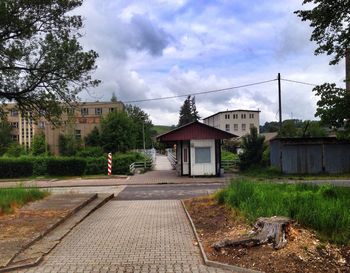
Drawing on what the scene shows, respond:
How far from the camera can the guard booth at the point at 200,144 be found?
34.4 metres

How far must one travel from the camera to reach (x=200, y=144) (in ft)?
113

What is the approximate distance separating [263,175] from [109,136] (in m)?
44.2

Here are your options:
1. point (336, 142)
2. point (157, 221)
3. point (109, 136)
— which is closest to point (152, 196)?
point (157, 221)

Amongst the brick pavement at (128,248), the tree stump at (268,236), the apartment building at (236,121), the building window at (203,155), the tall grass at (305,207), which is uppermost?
the apartment building at (236,121)

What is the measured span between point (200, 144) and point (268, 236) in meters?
27.1

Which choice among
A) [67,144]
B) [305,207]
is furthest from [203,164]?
[67,144]

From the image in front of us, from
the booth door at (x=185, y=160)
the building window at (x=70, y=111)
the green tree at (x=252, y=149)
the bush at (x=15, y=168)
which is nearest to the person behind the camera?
the building window at (x=70, y=111)

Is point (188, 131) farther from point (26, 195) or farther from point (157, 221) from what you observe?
point (157, 221)

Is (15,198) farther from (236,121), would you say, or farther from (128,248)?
(236,121)

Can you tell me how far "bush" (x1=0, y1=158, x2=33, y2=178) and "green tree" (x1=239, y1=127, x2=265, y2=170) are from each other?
17268 mm

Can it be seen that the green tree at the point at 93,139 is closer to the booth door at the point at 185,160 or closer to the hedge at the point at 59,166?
the hedge at the point at 59,166

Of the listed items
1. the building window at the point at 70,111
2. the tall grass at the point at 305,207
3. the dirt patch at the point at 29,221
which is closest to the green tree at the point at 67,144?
the building window at the point at 70,111

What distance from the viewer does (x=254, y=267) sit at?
6.59 metres

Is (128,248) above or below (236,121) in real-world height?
below
